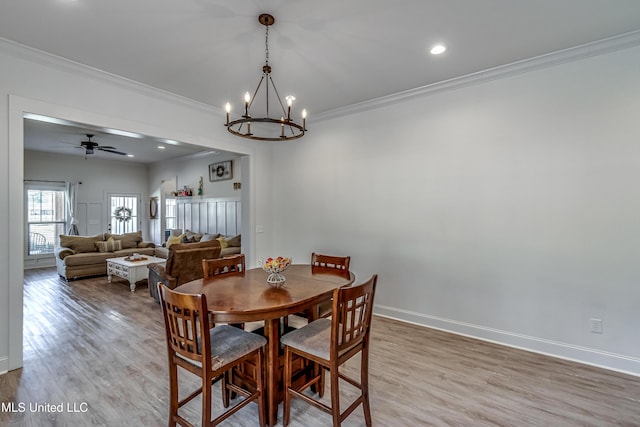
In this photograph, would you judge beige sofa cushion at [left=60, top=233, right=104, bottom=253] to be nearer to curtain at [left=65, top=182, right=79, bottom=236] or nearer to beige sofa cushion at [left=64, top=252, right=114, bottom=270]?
beige sofa cushion at [left=64, top=252, right=114, bottom=270]

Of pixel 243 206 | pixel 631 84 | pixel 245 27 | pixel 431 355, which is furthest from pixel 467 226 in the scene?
pixel 243 206

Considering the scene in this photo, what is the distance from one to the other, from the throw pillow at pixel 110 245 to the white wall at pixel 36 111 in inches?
174

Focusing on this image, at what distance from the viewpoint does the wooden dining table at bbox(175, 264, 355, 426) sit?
1731 mm

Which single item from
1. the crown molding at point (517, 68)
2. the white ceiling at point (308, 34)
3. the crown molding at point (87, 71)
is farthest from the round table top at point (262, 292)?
the crown molding at point (87, 71)

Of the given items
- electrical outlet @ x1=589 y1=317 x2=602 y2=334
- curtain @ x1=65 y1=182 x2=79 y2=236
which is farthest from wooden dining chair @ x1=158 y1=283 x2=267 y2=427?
curtain @ x1=65 y1=182 x2=79 y2=236

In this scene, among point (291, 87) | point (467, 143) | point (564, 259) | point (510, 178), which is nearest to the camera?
point (564, 259)

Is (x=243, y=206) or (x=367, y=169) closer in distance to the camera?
(x=367, y=169)

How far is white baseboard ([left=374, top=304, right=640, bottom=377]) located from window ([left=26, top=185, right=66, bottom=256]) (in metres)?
9.19

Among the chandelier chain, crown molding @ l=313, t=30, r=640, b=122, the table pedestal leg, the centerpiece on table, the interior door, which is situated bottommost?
the table pedestal leg

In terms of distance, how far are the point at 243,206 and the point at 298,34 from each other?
3053 mm

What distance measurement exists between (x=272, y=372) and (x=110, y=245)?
654 centimetres

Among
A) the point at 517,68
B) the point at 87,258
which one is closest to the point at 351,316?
the point at 517,68

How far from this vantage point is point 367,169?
4.09m

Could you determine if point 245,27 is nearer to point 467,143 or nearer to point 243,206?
point 467,143
